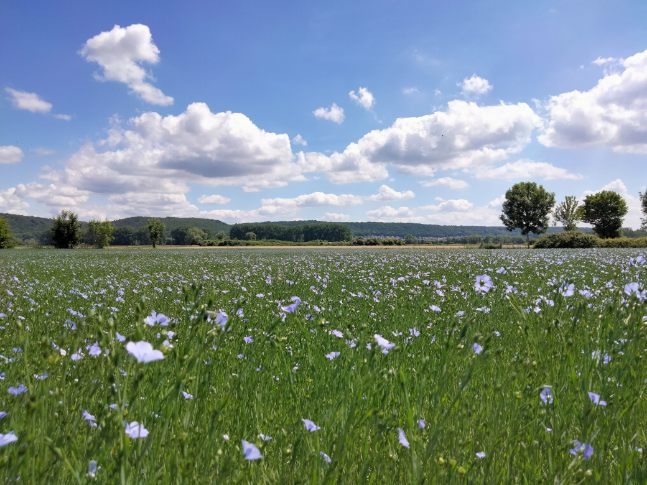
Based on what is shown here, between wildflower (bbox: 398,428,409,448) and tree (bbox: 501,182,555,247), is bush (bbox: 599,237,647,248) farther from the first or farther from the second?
wildflower (bbox: 398,428,409,448)

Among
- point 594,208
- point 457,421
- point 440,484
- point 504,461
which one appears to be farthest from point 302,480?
point 594,208

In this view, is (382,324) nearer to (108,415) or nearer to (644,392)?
(644,392)

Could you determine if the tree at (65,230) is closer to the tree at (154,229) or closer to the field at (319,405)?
the tree at (154,229)

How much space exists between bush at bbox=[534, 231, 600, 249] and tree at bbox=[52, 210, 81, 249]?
2908 inches

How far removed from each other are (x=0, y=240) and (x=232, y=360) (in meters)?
101

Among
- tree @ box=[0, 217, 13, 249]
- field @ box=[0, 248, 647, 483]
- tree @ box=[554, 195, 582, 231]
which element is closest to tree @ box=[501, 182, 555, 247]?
tree @ box=[554, 195, 582, 231]

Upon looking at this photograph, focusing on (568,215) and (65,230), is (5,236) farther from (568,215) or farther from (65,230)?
(568,215)

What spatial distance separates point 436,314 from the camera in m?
5.84

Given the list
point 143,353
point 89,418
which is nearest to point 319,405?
point 89,418

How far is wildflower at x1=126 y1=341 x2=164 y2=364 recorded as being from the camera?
1.38 meters

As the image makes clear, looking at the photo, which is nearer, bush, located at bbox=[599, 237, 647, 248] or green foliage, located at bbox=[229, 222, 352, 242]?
bush, located at bbox=[599, 237, 647, 248]

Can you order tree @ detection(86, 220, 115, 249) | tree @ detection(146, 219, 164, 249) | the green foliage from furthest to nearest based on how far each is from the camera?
1. the green foliage
2. tree @ detection(86, 220, 115, 249)
3. tree @ detection(146, 219, 164, 249)

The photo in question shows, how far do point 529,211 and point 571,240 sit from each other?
1286 inches

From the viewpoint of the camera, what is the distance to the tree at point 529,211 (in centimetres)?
7700
